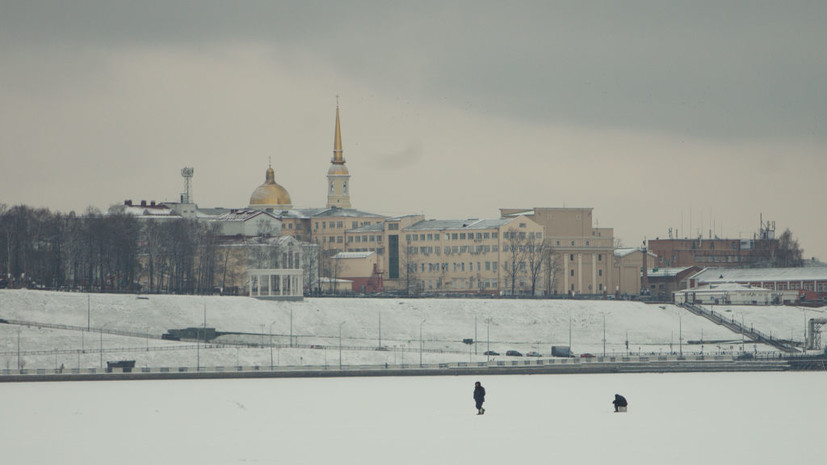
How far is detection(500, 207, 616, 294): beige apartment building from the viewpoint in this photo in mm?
185250

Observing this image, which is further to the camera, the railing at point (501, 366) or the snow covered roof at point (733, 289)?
the snow covered roof at point (733, 289)

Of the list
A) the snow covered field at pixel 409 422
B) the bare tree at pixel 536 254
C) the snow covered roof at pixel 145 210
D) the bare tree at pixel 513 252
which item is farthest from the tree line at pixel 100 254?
the snow covered field at pixel 409 422

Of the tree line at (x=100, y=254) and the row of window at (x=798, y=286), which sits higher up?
the tree line at (x=100, y=254)

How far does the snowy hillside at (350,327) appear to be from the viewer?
11950 cm

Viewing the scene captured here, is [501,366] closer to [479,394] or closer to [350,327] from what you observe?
[350,327]

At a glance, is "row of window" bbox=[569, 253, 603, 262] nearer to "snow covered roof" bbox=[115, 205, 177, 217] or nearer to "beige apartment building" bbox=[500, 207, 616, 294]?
"beige apartment building" bbox=[500, 207, 616, 294]

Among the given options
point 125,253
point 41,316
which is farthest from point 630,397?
point 125,253

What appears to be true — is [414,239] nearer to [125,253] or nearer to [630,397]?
[125,253]

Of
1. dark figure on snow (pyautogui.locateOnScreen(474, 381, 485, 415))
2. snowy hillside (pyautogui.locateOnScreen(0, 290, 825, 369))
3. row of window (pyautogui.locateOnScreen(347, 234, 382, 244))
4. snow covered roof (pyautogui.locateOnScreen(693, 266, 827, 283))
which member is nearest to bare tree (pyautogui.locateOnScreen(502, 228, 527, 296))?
row of window (pyautogui.locateOnScreen(347, 234, 382, 244))

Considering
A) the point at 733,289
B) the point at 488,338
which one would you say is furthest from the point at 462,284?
the point at 488,338

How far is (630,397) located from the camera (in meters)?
92.8

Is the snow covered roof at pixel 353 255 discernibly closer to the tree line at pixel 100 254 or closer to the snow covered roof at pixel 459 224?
the snow covered roof at pixel 459 224

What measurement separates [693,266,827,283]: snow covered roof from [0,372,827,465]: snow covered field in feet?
262

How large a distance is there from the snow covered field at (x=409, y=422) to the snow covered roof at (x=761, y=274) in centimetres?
8000
